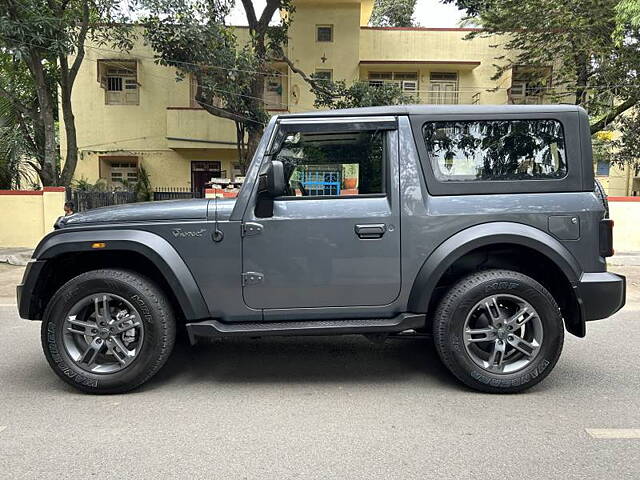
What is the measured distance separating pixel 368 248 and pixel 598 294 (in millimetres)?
1744

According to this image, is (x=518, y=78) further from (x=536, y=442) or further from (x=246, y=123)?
(x=536, y=442)

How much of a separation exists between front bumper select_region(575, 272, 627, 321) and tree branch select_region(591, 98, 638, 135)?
12964mm

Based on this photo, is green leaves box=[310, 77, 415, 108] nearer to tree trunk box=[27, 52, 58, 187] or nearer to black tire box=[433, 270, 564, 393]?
tree trunk box=[27, 52, 58, 187]

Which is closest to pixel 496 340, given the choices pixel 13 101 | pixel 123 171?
pixel 13 101

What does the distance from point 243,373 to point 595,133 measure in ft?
49.1

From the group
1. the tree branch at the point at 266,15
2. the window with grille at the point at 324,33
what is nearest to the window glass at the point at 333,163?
the tree branch at the point at 266,15

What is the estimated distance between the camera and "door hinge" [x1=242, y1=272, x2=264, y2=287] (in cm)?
390

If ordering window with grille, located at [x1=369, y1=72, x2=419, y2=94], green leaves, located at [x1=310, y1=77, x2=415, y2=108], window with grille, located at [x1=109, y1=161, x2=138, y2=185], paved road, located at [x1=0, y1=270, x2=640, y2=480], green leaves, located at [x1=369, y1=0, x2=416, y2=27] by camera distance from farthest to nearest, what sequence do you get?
green leaves, located at [x1=369, y1=0, x2=416, y2=27] < window with grille, located at [x1=369, y1=72, x2=419, y2=94] < window with grille, located at [x1=109, y1=161, x2=138, y2=185] < green leaves, located at [x1=310, y1=77, x2=415, y2=108] < paved road, located at [x1=0, y1=270, x2=640, y2=480]

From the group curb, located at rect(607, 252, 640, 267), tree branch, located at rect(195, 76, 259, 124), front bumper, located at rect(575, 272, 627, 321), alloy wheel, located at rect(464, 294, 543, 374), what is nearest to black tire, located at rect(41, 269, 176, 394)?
alloy wheel, located at rect(464, 294, 543, 374)

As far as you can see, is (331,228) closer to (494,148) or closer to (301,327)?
(301,327)

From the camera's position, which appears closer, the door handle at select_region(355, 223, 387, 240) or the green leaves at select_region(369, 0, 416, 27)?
the door handle at select_region(355, 223, 387, 240)

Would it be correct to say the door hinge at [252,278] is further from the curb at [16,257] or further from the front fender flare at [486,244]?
→ the curb at [16,257]

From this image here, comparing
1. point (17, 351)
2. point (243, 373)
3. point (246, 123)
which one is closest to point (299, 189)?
point (243, 373)

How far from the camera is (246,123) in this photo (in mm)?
16656
